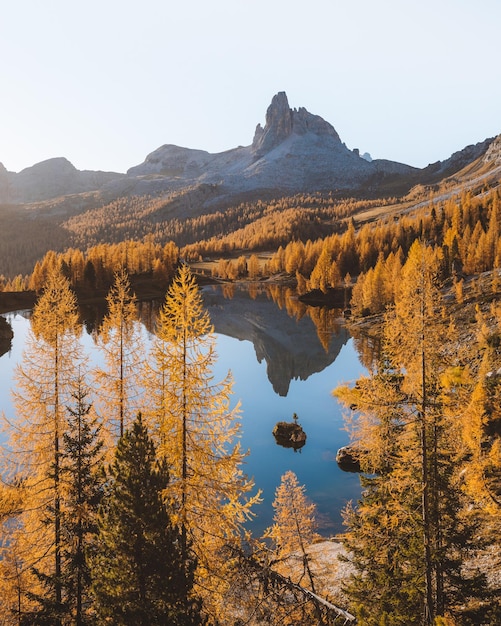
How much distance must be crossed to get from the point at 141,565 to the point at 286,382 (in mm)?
53872

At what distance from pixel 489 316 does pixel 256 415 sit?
41044 mm

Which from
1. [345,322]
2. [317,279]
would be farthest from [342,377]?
[317,279]

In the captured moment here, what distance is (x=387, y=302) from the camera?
A: 95.9m

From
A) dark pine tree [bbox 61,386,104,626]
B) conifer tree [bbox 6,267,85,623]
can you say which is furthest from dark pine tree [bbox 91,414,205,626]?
conifer tree [bbox 6,267,85,623]

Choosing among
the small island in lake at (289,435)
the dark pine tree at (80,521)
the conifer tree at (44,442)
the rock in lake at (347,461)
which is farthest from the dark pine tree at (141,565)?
the small island in lake at (289,435)

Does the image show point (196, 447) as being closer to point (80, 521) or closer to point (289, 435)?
point (80, 521)

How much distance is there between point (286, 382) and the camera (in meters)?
63.8

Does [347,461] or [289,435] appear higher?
[289,435]

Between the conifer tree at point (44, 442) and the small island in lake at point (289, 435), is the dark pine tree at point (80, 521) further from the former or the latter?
the small island in lake at point (289, 435)

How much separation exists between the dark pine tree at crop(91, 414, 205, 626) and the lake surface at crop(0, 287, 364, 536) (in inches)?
734

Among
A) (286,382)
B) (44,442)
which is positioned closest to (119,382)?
(44,442)

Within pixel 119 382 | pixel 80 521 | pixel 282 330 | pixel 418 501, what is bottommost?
pixel 80 521

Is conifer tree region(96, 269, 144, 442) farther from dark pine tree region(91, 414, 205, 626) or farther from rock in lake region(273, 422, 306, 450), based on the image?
rock in lake region(273, 422, 306, 450)

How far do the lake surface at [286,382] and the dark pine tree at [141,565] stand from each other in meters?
18.6
